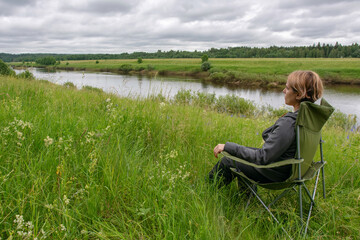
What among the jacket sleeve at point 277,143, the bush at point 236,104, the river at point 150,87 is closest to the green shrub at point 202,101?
the river at point 150,87

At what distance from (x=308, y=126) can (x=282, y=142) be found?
254 millimetres

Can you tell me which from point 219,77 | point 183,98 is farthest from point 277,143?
point 219,77

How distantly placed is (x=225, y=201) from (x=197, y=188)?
13.2 inches

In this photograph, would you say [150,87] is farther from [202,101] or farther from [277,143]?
[202,101]

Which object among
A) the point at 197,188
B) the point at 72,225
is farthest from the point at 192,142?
the point at 72,225

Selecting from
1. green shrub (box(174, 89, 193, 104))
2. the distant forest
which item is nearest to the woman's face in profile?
green shrub (box(174, 89, 193, 104))

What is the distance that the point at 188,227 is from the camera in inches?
68.0

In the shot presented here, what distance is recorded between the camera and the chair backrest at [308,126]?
6.46ft

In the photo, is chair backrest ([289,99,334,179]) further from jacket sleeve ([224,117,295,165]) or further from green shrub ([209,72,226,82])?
green shrub ([209,72,226,82])

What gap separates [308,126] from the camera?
203 cm

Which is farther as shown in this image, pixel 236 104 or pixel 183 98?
pixel 236 104

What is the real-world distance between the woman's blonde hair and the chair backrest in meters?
0.16

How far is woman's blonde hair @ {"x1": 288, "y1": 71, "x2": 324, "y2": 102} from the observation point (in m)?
2.10

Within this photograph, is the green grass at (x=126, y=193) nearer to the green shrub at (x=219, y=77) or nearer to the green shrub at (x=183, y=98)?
the green shrub at (x=183, y=98)
